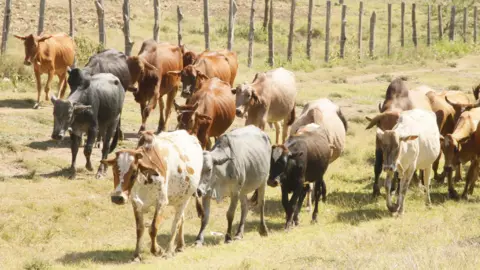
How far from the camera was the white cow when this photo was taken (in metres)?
15.0

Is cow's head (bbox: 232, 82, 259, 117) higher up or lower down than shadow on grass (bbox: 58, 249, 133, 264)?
higher up

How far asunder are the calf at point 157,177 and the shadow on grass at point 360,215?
3491mm

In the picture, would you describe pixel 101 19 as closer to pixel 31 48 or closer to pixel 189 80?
pixel 31 48

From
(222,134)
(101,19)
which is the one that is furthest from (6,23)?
(222,134)

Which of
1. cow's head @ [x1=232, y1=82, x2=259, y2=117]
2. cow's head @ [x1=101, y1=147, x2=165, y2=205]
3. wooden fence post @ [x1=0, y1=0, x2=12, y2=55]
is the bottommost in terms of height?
cow's head @ [x1=101, y1=147, x2=165, y2=205]

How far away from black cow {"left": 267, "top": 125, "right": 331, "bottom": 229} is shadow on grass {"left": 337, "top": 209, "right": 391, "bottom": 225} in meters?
0.55

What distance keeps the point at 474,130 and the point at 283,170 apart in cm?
503

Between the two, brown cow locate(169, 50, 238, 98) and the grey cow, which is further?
brown cow locate(169, 50, 238, 98)

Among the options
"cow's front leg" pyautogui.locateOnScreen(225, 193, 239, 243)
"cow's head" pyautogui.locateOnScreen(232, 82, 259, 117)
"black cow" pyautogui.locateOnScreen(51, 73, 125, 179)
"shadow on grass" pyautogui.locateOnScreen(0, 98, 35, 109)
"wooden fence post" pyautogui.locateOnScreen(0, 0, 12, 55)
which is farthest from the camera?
"wooden fence post" pyautogui.locateOnScreen(0, 0, 12, 55)

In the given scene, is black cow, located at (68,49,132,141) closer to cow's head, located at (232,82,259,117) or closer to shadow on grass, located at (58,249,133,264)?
cow's head, located at (232,82,259,117)

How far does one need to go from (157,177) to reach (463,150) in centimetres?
769

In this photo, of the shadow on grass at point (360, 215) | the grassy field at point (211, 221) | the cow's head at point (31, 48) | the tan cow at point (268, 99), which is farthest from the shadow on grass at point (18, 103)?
the shadow on grass at point (360, 215)

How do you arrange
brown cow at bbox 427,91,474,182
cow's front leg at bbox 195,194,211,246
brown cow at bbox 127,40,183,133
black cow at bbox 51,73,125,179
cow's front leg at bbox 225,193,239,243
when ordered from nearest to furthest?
cow's front leg at bbox 195,194,211,246 → cow's front leg at bbox 225,193,239,243 → black cow at bbox 51,73,125,179 → brown cow at bbox 427,91,474,182 → brown cow at bbox 127,40,183,133

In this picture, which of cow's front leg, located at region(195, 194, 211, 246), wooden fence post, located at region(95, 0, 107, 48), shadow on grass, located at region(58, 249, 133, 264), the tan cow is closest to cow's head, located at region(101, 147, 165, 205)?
shadow on grass, located at region(58, 249, 133, 264)
